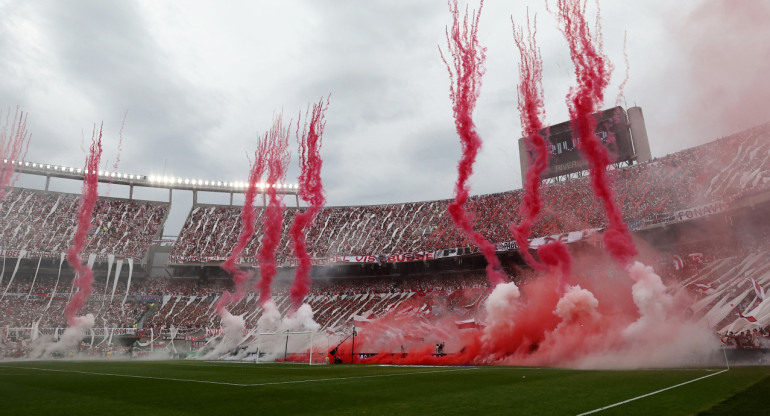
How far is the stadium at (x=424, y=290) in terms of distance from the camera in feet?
44.7

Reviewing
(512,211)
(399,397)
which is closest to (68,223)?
(512,211)

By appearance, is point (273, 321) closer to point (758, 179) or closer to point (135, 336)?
point (135, 336)

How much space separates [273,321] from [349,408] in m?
37.4

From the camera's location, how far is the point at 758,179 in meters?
36.8

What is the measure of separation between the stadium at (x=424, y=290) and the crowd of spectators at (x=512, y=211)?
11.6 inches

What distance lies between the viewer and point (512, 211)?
183ft

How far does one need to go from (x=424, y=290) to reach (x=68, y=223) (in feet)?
164

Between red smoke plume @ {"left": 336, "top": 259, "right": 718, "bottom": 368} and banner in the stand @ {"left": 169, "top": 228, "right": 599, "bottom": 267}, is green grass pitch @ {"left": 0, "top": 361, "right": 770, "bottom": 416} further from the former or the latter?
banner in the stand @ {"left": 169, "top": 228, "right": 599, "bottom": 267}

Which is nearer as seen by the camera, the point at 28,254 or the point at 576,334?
the point at 576,334

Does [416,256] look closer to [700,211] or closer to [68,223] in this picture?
[700,211]

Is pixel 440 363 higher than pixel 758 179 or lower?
lower

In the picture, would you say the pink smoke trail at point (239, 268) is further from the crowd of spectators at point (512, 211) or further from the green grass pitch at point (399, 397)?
the green grass pitch at point (399, 397)

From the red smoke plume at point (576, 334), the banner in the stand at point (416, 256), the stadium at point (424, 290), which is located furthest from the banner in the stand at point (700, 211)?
the red smoke plume at point (576, 334)

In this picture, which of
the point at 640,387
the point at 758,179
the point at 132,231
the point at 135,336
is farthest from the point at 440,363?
the point at 132,231
